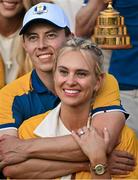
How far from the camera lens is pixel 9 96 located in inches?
140

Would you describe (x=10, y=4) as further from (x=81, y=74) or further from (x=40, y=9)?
(x=81, y=74)

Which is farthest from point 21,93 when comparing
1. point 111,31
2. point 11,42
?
point 11,42

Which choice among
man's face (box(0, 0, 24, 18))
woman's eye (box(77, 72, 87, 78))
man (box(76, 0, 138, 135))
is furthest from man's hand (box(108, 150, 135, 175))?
man's face (box(0, 0, 24, 18))

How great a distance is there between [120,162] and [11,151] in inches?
22.5

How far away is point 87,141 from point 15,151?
0.39m

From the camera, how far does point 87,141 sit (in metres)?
3.23

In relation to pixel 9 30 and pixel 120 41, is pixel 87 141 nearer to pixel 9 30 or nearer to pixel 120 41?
pixel 120 41

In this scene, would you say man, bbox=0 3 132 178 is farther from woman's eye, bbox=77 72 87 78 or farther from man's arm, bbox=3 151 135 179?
woman's eye, bbox=77 72 87 78

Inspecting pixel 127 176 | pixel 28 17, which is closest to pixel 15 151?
pixel 127 176

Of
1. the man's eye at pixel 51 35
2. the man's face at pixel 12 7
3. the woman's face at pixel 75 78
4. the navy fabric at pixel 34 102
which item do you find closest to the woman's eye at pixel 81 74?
the woman's face at pixel 75 78

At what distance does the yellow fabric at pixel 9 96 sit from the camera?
351 cm

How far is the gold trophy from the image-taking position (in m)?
4.05

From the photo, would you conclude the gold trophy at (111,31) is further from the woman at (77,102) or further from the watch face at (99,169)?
the watch face at (99,169)

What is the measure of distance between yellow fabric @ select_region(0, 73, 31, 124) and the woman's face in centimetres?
32
